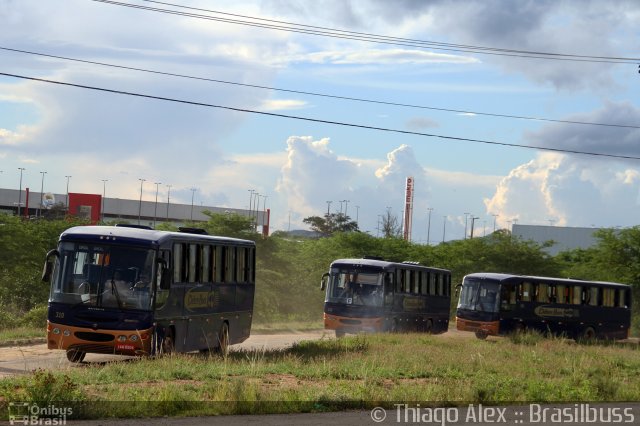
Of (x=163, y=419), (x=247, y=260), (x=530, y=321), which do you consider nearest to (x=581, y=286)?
(x=530, y=321)

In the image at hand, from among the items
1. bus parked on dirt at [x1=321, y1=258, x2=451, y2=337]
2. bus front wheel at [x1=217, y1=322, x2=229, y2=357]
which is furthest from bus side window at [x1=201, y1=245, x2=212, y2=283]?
bus parked on dirt at [x1=321, y1=258, x2=451, y2=337]

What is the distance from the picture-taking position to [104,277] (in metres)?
21.7

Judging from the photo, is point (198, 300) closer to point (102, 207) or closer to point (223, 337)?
point (223, 337)

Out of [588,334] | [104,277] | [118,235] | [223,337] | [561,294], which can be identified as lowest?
[588,334]

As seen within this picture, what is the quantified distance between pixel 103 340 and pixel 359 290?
19.1 m

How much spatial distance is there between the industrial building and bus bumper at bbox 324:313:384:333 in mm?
74266

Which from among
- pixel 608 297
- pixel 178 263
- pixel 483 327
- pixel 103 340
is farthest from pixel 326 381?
pixel 608 297

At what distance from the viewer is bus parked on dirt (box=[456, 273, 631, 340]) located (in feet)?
149

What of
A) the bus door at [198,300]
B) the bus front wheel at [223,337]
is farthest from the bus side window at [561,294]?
the bus door at [198,300]

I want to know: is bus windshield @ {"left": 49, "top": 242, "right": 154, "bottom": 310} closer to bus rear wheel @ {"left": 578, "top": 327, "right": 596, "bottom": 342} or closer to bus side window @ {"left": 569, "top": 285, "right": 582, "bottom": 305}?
bus side window @ {"left": 569, "top": 285, "right": 582, "bottom": 305}

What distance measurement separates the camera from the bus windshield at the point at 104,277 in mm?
21562

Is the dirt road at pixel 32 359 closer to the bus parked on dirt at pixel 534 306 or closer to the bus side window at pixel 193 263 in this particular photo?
the bus side window at pixel 193 263

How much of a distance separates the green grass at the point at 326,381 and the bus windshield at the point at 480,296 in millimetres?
14984

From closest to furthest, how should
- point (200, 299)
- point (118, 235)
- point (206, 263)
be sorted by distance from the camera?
point (118, 235), point (200, 299), point (206, 263)
